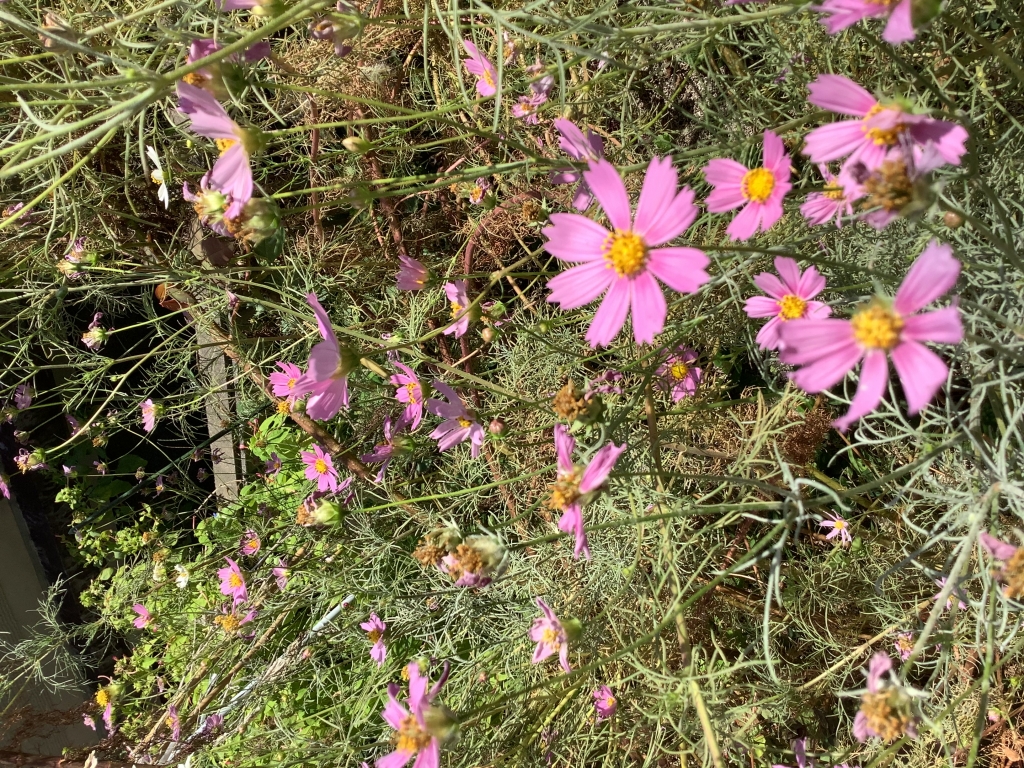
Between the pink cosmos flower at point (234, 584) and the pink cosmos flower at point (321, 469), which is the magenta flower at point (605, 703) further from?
the pink cosmos flower at point (234, 584)

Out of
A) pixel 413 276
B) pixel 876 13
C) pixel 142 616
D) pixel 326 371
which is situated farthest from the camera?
pixel 142 616

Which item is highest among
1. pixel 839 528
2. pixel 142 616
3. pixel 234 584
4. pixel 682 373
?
pixel 682 373

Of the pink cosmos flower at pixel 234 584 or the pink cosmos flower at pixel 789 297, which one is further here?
the pink cosmos flower at pixel 234 584

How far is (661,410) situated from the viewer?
1013 millimetres

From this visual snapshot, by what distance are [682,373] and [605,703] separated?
0.47 meters

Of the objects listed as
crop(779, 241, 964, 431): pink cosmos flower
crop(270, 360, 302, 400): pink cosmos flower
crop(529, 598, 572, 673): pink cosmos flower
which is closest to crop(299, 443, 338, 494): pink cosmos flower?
crop(270, 360, 302, 400): pink cosmos flower

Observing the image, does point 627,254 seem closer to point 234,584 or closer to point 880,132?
point 880,132

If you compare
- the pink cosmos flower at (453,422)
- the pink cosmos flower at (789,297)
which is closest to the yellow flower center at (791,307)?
the pink cosmos flower at (789,297)

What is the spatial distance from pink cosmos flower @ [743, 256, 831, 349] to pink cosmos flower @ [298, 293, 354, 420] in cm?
44

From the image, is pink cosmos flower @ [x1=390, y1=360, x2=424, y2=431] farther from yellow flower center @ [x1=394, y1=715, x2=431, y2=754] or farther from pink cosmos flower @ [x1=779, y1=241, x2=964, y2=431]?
pink cosmos flower @ [x1=779, y1=241, x2=964, y2=431]

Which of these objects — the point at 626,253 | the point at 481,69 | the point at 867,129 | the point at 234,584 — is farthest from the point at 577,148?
the point at 234,584

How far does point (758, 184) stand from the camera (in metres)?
0.56

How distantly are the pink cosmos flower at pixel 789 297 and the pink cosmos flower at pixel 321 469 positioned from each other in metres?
0.72

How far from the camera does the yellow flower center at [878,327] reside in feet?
1.40
